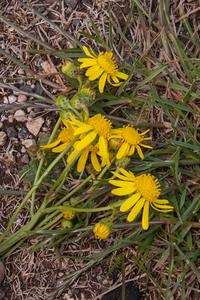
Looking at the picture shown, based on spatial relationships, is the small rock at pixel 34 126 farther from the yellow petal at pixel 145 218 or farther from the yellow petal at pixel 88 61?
the yellow petal at pixel 145 218

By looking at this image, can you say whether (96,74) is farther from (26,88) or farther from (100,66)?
(26,88)

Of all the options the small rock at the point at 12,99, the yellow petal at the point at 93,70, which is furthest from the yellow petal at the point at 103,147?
the small rock at the point at 12,99

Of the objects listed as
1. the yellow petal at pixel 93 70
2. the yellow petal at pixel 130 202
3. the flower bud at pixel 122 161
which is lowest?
the yellow petal at pixel 130 202

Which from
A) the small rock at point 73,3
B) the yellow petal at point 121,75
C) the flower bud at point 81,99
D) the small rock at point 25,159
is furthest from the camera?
the small rock at point 73,3

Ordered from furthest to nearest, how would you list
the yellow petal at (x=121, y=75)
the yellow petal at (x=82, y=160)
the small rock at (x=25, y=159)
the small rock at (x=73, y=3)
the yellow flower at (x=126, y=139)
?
1. the small rock at (x=73, y=3)
2. the small rock at (x=25, y=159)
3. the yellow petal at (x=121, y=75)
4. the yellow petal at (x=82, y=160)
5. the yellow flower at (x=126, y=139)

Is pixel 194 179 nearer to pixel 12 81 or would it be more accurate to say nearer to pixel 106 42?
pixel 106 42

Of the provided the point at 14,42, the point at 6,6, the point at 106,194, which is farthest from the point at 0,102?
the point at 106,194

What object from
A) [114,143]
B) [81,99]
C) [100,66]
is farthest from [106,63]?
[114,143]

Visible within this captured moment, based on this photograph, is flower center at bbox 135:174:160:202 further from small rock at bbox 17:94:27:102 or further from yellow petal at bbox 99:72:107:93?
small rock at bbox 17:94:27:102

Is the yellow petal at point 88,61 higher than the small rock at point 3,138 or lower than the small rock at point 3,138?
higher
